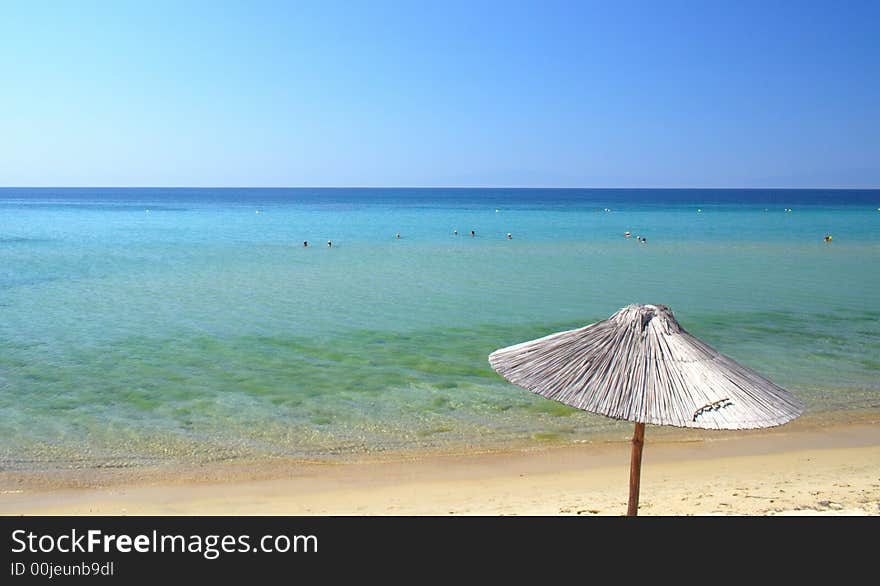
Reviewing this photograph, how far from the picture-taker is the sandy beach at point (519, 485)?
7602 mm

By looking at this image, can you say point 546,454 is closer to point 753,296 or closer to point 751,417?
point 751,417

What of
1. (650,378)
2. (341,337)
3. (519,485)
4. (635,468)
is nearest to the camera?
(650,378)

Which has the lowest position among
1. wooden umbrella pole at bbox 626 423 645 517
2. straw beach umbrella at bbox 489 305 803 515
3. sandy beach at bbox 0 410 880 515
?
sandy beach at bbox 0 410 880 515

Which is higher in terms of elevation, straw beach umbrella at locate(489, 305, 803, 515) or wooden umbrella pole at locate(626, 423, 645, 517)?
straw beach umbrella at locate(489, 305, 803, 515)

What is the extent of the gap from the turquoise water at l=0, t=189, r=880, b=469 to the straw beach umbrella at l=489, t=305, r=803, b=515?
168 inches

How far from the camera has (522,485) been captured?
8.49 meters

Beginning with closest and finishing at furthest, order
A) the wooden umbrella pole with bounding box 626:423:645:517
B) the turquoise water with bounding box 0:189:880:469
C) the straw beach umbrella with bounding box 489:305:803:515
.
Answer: the straw beach umbrella with bounding box 489:305:803:515 < the wooden umbrella pole with bounding box 626:423:645:517 < the turquoise water with bounding box 0:189:880:469

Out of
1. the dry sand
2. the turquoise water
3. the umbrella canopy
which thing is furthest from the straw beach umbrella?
the turquoise water

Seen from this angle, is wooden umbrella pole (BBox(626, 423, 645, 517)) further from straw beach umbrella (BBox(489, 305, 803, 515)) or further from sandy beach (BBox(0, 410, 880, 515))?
sandy beach (BBox(0, 410, 880, 515))

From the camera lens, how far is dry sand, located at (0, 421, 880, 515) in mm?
7598

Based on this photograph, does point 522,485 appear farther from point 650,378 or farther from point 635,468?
point 650,378

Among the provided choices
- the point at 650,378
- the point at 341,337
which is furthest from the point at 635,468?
the point at 341,337
